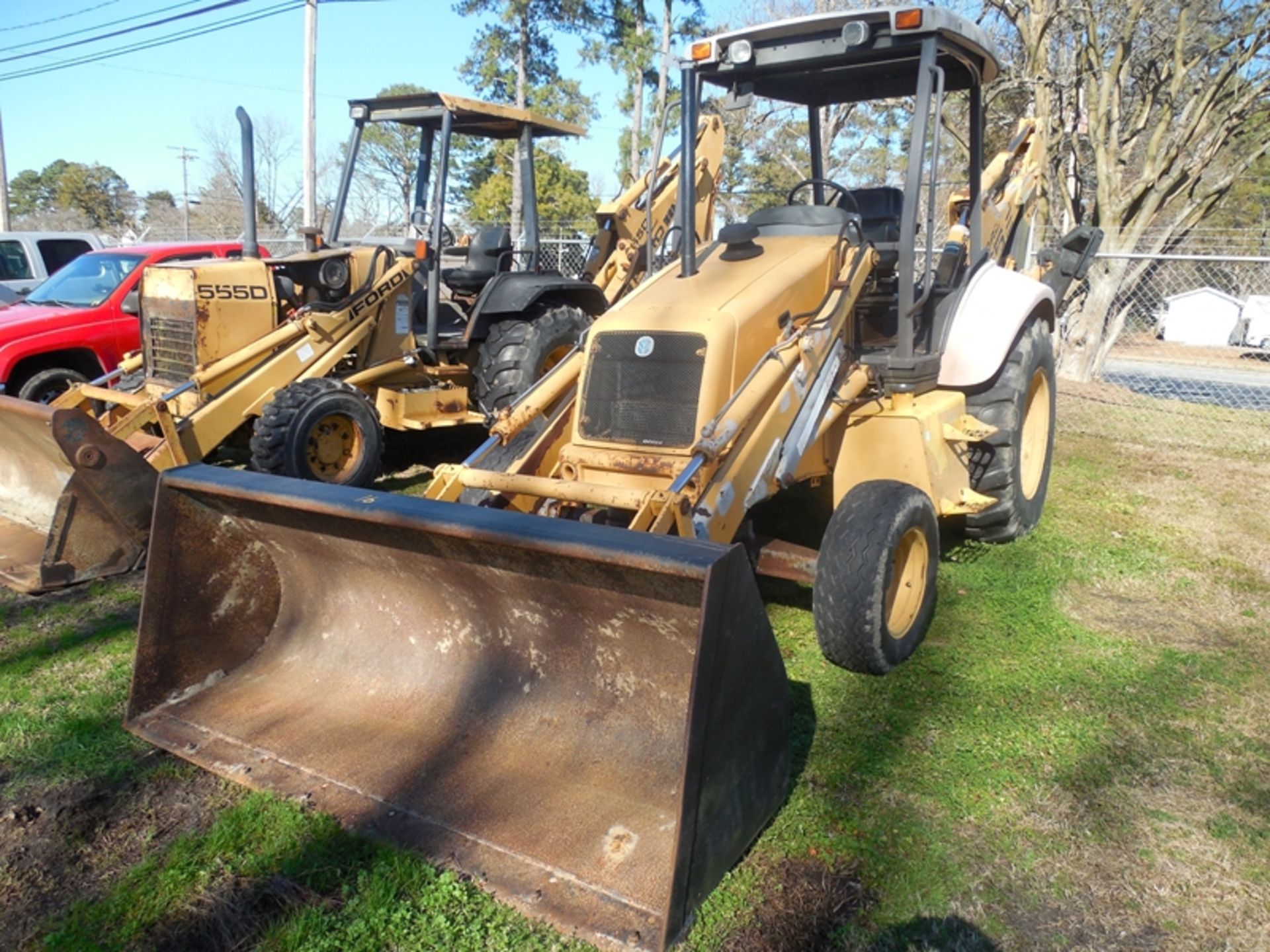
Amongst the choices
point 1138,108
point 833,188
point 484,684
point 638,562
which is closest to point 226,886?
point 484,684

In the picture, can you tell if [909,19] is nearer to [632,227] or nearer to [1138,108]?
[632,227]

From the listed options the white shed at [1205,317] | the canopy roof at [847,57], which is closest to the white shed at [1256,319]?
the white shed at [1205,317]

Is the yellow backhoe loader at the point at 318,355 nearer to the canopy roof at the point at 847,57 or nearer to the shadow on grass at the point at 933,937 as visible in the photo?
the canopy roof at the point at 847,57

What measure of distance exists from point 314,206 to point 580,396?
13.6 meters

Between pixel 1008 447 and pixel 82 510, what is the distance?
476 centimetres

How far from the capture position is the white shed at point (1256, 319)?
24631 millimetres

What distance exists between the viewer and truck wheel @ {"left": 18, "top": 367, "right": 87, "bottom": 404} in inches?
328

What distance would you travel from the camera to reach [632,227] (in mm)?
8258

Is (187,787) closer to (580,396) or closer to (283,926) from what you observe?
(283,926)

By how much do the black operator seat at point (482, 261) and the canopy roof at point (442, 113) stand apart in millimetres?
823

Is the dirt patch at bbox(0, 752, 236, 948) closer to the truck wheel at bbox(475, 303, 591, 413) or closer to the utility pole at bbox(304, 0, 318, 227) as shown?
the truck wheel at bbox(475, 303, 591, 413)

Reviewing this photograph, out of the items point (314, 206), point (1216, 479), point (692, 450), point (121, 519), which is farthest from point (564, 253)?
point (692, 450)

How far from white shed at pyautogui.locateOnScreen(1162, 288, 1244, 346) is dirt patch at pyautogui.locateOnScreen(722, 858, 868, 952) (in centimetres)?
2729

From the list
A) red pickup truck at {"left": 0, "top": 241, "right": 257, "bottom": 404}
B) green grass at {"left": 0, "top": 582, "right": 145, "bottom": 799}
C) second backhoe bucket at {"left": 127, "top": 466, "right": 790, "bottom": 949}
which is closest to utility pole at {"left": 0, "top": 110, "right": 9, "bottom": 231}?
red pickup truck at {"left": 0, "top": 241, "right": 257, "bottom": 404}
